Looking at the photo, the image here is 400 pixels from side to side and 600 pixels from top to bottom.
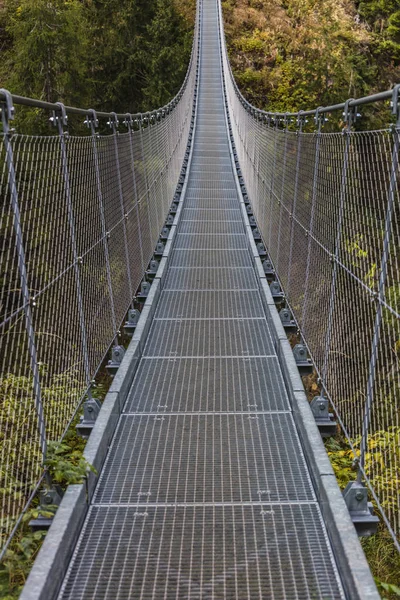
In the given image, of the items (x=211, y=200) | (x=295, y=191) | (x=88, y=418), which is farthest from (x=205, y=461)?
(x=211, y=200)

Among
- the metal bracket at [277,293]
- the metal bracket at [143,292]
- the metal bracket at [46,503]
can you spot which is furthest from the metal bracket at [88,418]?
the metal bracket at [277,293]

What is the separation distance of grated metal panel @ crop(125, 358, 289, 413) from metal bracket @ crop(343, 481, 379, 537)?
106cm

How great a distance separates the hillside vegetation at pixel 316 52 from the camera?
19094mm

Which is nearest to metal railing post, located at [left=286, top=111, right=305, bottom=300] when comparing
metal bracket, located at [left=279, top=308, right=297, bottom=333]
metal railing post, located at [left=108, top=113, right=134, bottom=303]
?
metal bracket, located at [left=279, top=308, right=297, bottom=333]

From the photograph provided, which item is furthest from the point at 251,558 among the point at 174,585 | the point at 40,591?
the point at 40,591

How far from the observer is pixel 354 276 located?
2930mm

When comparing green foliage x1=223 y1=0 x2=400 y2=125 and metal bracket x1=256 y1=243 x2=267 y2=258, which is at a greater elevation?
green foliage x1=223 y1=0 x2=400 y2=125

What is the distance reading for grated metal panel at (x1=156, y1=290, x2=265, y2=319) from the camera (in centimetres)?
538

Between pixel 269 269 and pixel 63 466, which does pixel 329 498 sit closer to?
pixel 63 466

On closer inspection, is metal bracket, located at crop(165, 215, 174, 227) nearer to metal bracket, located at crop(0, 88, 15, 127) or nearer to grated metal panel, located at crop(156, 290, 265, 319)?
grated metal panel, located at crop(156, 290, 265, 319)

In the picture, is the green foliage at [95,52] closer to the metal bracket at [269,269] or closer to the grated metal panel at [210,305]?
the metal bracket at [269,269]

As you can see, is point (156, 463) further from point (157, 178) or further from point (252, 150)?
point (252, 150)

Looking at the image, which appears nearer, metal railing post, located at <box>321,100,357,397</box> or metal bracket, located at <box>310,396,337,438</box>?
metal railing post, located at <box>321,100,357,397</box>

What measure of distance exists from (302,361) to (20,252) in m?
2.37
